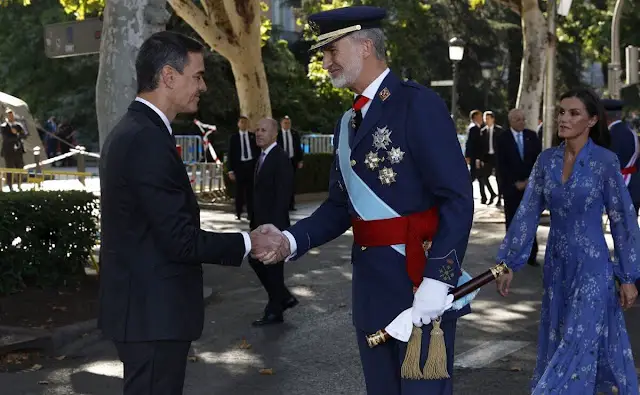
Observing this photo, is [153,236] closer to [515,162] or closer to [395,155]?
[395,155]

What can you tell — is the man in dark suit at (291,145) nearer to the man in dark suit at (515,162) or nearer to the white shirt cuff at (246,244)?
the man in dark suit at (515,162)

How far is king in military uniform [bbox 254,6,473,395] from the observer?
13.6 ft

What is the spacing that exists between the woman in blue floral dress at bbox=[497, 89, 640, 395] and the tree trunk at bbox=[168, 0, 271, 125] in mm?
15526

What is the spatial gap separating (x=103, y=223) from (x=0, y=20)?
1571 inches

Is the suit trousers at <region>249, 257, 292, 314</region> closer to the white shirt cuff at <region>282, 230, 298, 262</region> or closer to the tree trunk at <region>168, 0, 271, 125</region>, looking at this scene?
the white shirt cuff at <region>282, 230, 298, 262</region>

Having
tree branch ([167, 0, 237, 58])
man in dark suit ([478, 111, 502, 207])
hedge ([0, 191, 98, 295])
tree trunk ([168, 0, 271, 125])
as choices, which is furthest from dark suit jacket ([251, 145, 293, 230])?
man in dark suit ([478, 111, 502, 207])

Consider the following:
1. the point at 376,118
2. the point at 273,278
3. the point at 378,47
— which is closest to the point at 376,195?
the point at 376,118

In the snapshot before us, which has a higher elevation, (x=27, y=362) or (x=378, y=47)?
(x=378, y=47)

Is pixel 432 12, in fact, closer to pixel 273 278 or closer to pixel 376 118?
pixel 273 278

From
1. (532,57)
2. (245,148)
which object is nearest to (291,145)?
(245,148)

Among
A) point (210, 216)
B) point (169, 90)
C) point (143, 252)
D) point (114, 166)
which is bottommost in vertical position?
point (210, 216)

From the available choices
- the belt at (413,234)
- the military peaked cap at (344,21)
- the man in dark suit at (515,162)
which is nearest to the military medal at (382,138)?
the belt at (413,234)

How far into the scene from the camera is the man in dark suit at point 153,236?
4.11 meters

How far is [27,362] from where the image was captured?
26.9ft
